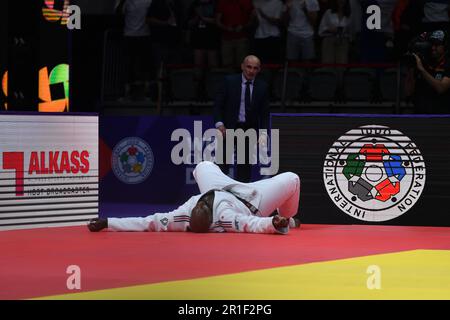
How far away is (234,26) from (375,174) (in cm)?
551

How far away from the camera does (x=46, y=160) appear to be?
12094 millimetres

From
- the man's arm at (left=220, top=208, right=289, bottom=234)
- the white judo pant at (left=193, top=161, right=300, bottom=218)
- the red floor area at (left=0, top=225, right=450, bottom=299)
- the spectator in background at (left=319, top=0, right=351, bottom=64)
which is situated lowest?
the red floor area at (left=0, top=225, right=450, bottom=299)

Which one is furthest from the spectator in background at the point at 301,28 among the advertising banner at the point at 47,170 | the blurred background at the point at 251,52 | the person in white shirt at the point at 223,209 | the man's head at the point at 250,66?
the person in white shirt at the point at 223,209

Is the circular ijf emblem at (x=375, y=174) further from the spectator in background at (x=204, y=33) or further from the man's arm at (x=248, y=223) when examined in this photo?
the spectator in background at (x=204, y=33)

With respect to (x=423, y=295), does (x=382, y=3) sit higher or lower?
higher

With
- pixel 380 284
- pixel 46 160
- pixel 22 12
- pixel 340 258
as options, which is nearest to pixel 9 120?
pixel 46 160

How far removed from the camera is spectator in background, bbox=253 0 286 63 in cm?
1705

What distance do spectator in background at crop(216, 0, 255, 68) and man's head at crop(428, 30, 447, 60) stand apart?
15.6 feet

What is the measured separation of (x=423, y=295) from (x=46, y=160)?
21.2 ft

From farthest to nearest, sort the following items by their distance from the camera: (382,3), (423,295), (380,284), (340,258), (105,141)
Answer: (382,3)
(105,141)
(340,258)
(380,284)
(423,295)

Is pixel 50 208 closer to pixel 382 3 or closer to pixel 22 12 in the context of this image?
pixel 22 12

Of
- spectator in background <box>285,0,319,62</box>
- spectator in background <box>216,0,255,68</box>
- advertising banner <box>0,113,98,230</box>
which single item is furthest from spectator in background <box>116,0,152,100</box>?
advertising banner <box>0,113,98,230</box>

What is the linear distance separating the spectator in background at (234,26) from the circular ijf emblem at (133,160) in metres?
3.17

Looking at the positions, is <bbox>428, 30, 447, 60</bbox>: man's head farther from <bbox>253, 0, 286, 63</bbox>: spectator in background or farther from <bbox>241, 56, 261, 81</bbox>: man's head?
<bbox>253, 0, 286, 63</bbox>: spectator in background
